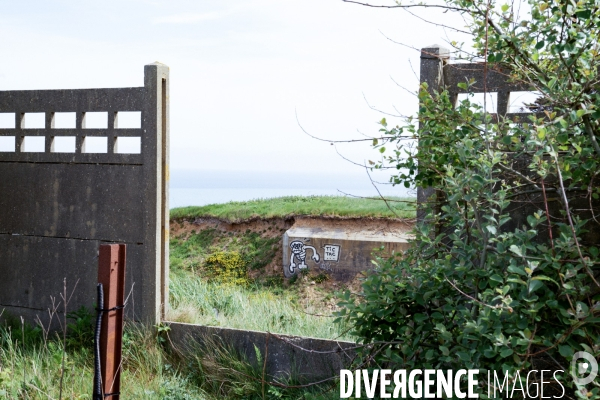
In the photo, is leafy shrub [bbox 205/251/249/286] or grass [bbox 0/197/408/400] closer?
grass [bbox 0/197/408/400]

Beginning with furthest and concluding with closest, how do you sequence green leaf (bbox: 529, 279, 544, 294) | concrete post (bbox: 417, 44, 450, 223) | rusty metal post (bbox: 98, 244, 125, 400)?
concrete post (bbox: 417, 44, 450, 223)
rusty metal post (bbox: 98, 244, 125, 400)
green leaf (bbox: 529, 279, 544, 294)

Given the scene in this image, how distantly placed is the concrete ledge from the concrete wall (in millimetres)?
558

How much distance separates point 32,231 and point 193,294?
1967mm

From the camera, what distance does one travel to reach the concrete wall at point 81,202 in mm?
6031

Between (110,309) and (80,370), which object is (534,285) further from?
(80,370)

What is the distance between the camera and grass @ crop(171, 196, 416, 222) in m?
15.2

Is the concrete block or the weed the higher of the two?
the concrete block

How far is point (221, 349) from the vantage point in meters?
5.60

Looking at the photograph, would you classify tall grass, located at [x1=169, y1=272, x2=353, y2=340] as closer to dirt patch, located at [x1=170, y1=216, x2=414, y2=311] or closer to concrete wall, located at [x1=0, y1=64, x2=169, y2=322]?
Answer: concrete wall, located at [x1=0, y1=64, x2=169, y2=322]

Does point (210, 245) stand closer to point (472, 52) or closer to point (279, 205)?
point (279, 205)

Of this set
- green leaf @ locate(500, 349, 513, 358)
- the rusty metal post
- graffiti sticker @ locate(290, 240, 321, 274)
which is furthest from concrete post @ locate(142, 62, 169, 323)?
graffiti sticker @ locate(290, 240, 321, 274)

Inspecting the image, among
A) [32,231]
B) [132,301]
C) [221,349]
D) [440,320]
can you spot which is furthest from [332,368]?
[32,231]

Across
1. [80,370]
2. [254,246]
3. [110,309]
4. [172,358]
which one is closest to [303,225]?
[254,246]

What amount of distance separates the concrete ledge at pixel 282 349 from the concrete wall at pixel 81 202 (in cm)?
56
